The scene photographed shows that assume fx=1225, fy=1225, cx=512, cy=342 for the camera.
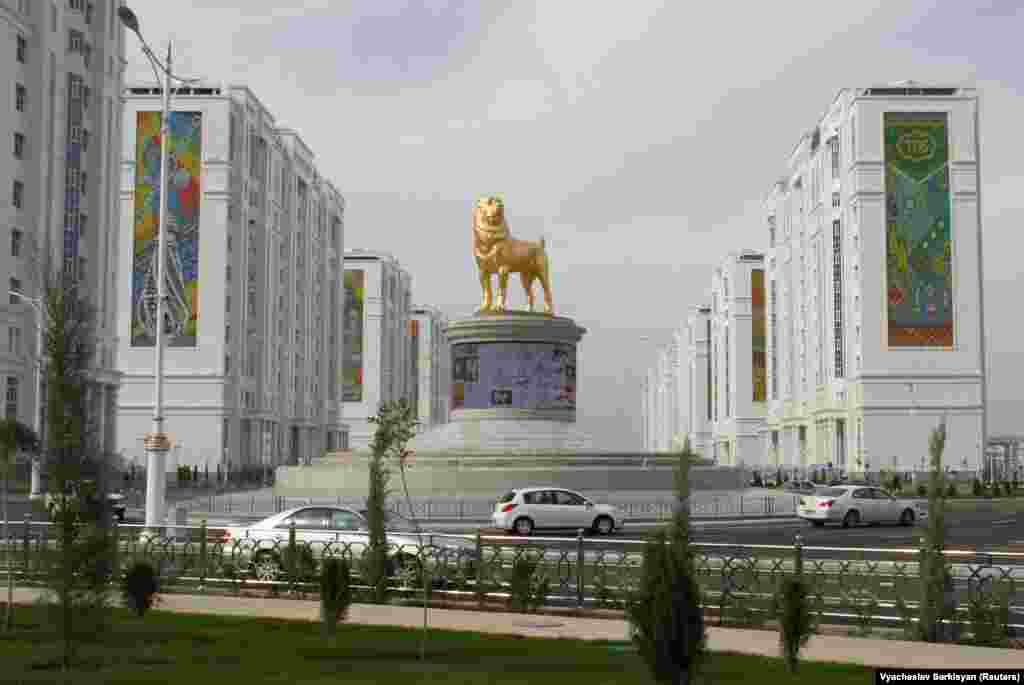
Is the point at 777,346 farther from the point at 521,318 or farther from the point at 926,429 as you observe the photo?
the point at 521,318

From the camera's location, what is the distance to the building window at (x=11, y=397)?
59031 millimetres

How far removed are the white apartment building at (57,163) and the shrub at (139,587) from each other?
146ft

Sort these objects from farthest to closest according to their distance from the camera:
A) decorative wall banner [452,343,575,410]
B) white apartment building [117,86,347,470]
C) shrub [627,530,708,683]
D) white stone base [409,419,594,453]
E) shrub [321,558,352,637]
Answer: white apartment building [117,86,347,470] < decorative wall banner [452,343,575,410] < white stone base [409,419,594,453] < shrub [321,558,352,637] < shrub [627,530,708,683]

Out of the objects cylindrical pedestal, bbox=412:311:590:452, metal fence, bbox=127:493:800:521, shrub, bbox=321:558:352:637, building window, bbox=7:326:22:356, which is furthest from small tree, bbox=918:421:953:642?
building window, bbox=7:326:22:356

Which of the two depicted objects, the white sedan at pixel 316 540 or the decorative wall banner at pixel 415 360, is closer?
the white sedan at pixel 316 540

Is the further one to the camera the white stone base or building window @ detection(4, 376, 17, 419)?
building window @ detection(4, 376, 17, 419)

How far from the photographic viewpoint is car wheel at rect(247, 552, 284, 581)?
19984 millimetres

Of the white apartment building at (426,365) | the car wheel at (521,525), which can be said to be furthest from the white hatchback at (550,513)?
the white apartment building at (426,365)

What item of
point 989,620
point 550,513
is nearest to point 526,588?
point 989,620

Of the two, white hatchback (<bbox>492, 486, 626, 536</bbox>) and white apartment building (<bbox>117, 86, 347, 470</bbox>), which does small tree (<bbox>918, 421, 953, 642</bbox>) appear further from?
white apartment building (<bbox>117, 86, 347, 470</bbox>)

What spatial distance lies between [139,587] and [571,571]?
680cm

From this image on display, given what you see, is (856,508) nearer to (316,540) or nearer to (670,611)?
(316,540)

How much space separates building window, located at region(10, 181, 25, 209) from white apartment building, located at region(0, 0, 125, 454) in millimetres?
51

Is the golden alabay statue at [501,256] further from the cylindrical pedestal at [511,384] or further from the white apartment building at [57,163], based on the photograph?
the white apartment building at [57,163]
